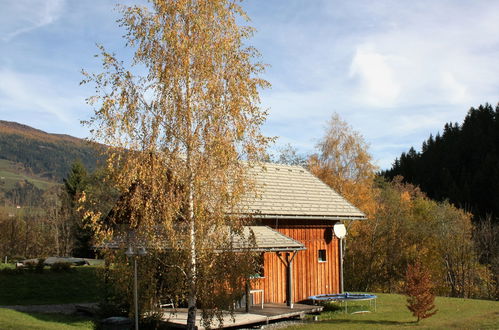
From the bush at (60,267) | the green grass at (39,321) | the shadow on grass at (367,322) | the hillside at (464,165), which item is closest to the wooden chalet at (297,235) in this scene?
the shadow on grass at (367,322)

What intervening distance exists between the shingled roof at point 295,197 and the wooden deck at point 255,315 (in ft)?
11.1

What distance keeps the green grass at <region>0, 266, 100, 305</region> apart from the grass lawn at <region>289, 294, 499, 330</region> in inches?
389

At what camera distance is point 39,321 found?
1565 centimetres

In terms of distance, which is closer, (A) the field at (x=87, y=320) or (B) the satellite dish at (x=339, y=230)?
(A) the field at (x=87, y=320)

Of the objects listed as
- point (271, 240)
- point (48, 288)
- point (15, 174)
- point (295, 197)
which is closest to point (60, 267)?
point (48, 288)

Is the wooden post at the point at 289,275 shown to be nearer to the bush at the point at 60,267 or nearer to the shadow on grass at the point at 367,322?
the shadow on grass at the point at 367,322

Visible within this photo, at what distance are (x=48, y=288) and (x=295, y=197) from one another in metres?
12.5

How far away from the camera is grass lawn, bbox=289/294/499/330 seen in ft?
53.7

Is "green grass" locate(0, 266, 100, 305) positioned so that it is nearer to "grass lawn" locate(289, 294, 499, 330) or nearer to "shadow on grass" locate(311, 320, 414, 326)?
"shadow on grass" locate(311, 320, 414, 326)

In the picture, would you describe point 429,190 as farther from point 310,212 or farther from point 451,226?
point 310,212

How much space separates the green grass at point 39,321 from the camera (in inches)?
563

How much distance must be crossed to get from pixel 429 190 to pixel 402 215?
113ft

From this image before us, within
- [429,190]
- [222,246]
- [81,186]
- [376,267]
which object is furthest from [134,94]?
[429,190]

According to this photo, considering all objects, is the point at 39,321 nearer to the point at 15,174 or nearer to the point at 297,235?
the point at 297,235
